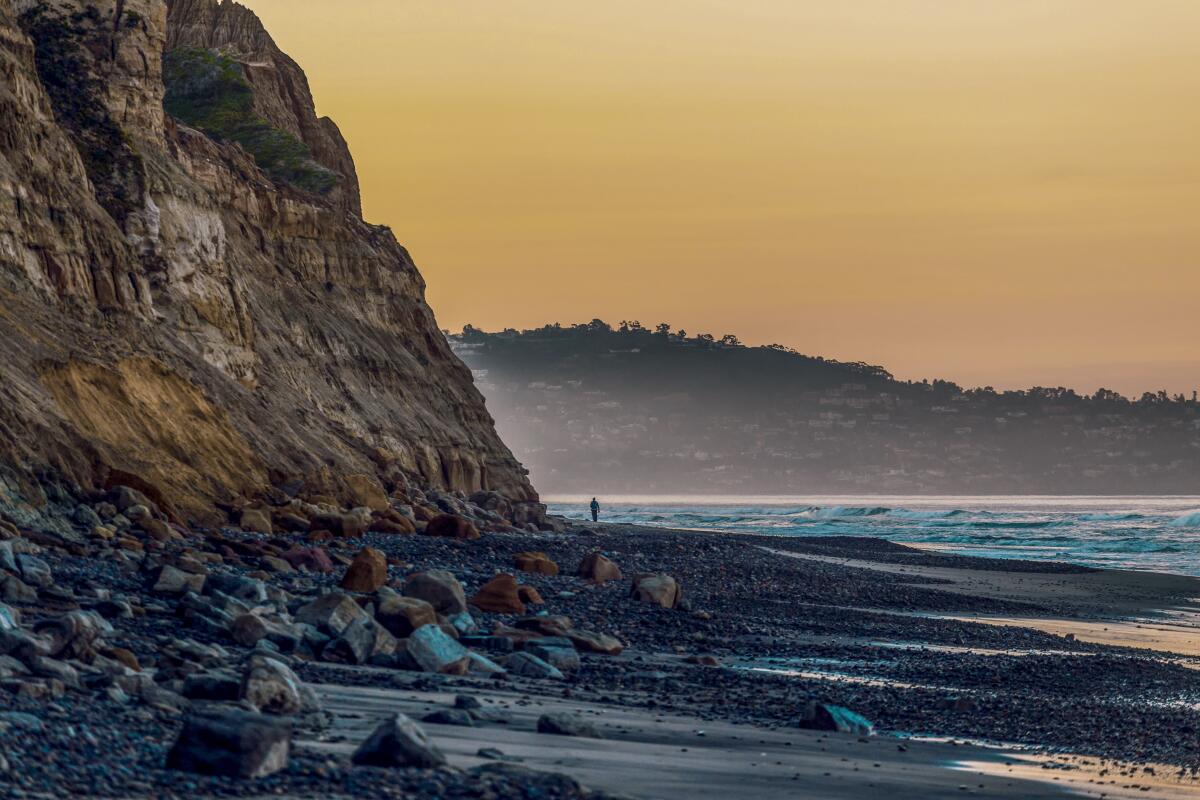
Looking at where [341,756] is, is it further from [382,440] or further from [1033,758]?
[382,440]

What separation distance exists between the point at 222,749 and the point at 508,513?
3818 cm

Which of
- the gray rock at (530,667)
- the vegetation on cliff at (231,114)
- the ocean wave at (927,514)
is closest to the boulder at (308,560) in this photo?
the gray rock at (530,667)

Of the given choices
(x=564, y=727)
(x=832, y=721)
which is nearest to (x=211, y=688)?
(x=564, y=727)

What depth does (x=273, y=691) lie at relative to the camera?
9.34m

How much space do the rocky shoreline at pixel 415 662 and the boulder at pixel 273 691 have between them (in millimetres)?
16

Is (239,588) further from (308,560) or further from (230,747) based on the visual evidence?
(230,747)

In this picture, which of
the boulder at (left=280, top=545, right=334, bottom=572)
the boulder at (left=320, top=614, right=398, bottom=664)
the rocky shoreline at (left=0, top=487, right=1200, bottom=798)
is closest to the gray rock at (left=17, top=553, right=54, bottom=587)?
the rocky shoreline at (left=0, top=487, right=1200, bottom=798)

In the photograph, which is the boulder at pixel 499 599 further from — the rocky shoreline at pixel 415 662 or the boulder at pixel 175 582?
the boulder at pixel 175 582

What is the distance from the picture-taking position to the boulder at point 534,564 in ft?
77.1

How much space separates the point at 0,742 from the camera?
24.0 feet

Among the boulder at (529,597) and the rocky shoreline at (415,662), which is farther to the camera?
the boulder at (529,597)

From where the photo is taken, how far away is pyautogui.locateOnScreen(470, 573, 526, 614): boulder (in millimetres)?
17359

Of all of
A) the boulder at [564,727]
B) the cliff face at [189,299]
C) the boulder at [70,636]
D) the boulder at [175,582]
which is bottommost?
the boulder at [564,727]

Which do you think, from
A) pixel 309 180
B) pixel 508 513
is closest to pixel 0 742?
pixel 508 513
